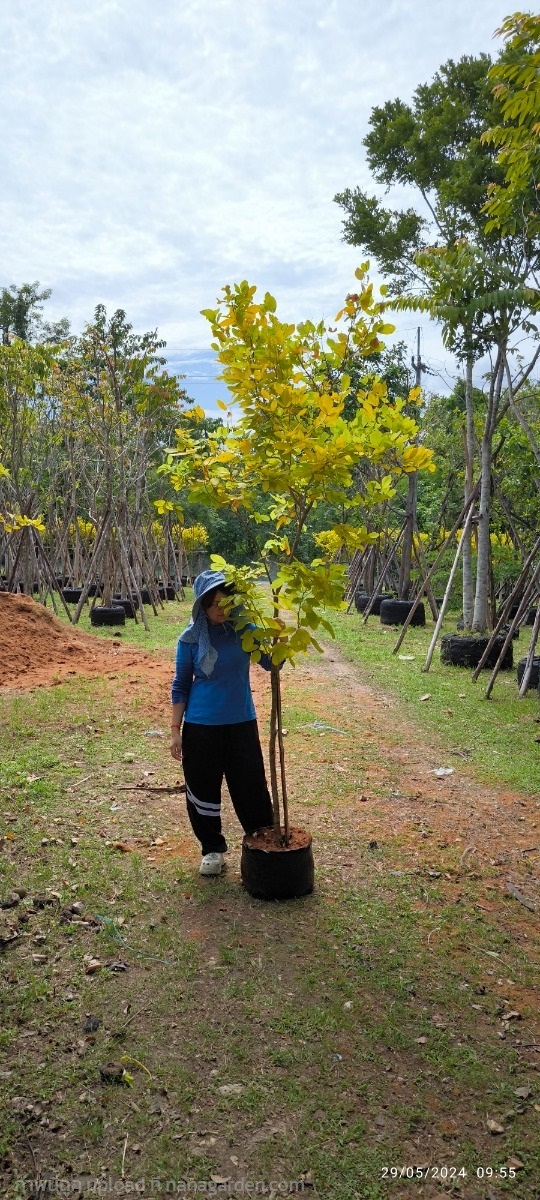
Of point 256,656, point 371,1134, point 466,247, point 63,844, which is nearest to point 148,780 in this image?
point 63,844

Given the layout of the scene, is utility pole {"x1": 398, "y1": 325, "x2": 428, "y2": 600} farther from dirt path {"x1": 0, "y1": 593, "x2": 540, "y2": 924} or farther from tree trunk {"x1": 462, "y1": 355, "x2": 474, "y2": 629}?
dirt path {"x1": 0, "y1": 593, "x2": 540, "y2": 924}

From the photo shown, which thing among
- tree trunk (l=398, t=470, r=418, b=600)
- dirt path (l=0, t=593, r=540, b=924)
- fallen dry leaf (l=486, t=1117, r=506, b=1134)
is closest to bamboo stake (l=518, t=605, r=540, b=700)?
dirt path (l=0, t=593, r=540, b=924)

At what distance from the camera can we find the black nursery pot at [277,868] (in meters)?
3.44

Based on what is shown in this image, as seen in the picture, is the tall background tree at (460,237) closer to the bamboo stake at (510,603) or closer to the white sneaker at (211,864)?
the bamboo stake at (510,603)

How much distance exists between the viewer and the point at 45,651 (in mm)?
9203

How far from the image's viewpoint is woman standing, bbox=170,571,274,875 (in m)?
3.54

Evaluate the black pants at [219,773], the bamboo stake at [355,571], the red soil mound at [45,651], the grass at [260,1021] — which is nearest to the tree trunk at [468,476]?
the red soil mound at [45,651]

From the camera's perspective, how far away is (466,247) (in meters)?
7.38

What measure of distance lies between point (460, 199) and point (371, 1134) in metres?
10.8

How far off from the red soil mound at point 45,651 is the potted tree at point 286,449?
5.01 m

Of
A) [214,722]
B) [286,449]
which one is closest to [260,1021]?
[214,722]

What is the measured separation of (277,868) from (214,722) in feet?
2.39

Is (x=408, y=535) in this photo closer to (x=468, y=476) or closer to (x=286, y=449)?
(x=468, y=476)

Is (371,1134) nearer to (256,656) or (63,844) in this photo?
(256,656)
